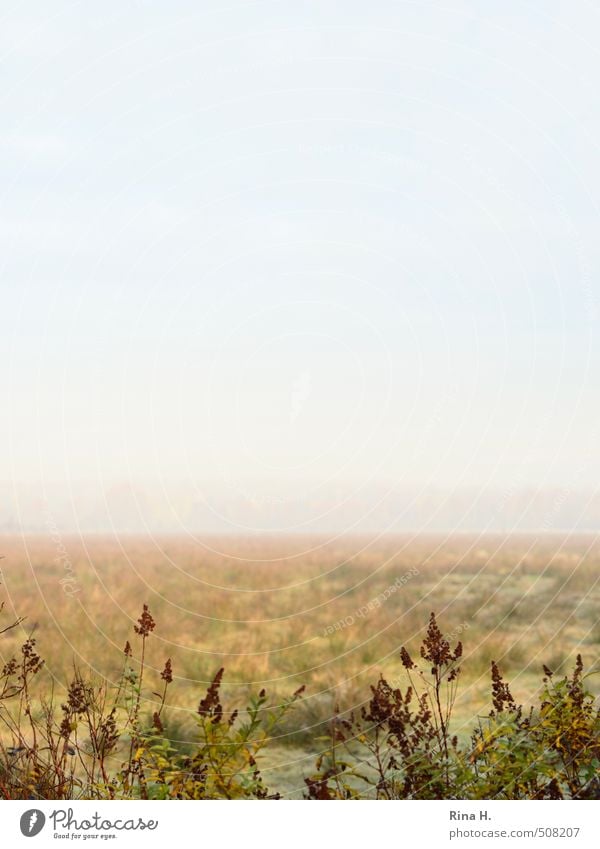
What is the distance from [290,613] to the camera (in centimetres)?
721

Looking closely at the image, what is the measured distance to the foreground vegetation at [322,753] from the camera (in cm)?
529
